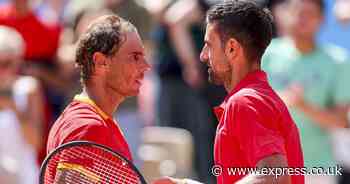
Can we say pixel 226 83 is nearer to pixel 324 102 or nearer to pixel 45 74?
pixel 324 102

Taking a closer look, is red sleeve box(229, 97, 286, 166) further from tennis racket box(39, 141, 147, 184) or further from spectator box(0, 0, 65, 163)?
spectator box(0, 0, 65, 163)

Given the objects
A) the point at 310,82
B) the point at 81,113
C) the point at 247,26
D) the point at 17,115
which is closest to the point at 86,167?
the point at 81,113

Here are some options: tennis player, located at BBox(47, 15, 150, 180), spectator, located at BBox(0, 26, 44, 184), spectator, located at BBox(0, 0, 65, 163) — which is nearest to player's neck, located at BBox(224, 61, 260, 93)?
tennis player, located at BBox(47, 15, 150, 180)

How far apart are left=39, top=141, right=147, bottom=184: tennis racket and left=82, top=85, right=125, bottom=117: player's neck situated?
0.46m

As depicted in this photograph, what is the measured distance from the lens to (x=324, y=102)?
8094mm

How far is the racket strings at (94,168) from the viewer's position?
4.43 metres

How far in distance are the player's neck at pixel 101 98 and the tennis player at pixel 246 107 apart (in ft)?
1.64

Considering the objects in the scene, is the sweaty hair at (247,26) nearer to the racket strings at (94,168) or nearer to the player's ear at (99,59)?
the player's ear at (99,59)

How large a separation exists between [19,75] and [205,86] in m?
1.62

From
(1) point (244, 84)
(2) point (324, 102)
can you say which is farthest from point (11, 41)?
(1) point (244, 84)

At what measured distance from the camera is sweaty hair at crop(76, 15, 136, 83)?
4.88 metres

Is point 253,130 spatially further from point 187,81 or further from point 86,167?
point 187,81

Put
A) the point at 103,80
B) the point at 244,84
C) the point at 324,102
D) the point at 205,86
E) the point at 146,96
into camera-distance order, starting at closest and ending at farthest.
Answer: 1. the point at 244,84
2. the point at 103,80
3. the point at 324,102
4. the point at 205,86
5. the point at 146,96

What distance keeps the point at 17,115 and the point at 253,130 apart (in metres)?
4.03
